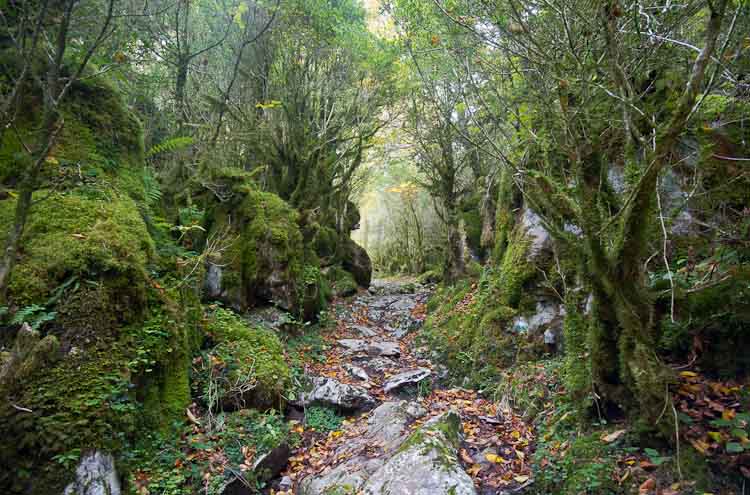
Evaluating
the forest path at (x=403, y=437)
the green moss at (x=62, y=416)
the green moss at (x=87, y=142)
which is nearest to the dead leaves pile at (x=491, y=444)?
the forest path at (x=403, y=437)

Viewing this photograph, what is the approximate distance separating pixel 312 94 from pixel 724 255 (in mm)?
9949

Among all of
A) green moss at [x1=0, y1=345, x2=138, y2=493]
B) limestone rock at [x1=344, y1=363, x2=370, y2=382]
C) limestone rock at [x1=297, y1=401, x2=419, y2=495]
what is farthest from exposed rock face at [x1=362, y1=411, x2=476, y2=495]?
limestone rock at [x1=344, y1=363, x2=370, y2=382]

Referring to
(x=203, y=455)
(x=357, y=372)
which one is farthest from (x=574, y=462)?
(x=357, y=372)

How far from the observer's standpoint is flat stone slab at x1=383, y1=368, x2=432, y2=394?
5.38m

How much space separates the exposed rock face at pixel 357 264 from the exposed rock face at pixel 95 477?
12228mm

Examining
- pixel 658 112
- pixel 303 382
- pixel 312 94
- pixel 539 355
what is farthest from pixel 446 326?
pixel 312 94

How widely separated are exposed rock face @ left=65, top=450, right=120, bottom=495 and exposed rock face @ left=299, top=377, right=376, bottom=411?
7.73ft

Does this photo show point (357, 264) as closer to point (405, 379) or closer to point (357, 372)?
point (357, 372)

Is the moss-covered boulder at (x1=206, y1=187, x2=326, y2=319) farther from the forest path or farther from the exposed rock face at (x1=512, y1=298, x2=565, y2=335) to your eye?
the exposed rock face at (x1=512, y1=298, x2=565, y2=335)

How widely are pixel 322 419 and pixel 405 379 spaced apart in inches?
54.8

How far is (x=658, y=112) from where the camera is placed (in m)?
4.33

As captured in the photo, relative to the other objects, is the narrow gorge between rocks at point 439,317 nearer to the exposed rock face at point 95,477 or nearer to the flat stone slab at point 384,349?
the exposed rock face at point 95,477

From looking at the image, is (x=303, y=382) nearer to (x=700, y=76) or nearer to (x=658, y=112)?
(x=700, y=76)

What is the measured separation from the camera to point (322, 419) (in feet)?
15.3
